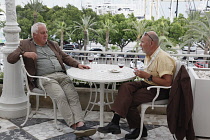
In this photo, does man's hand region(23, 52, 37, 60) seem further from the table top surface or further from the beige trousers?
the table top surface

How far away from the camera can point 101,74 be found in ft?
8.79

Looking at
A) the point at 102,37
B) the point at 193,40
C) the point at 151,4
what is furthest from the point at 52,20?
the point at 151,4

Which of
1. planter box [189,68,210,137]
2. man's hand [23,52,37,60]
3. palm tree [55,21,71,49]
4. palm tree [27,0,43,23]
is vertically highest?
palm tree [27,0,43,23]

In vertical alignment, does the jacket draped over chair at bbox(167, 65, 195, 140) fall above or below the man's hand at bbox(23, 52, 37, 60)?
below

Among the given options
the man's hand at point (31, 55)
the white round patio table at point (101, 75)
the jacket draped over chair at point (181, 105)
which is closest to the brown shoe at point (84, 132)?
the white round patio table at point (101, 75)

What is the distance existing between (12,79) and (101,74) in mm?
1181

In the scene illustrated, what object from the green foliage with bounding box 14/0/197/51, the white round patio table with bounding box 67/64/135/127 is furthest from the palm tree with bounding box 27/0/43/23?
the white round patio table with bounding box 67/64/135/127

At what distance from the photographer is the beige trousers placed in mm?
2633

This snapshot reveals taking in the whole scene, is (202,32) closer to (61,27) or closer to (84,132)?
(61,27)

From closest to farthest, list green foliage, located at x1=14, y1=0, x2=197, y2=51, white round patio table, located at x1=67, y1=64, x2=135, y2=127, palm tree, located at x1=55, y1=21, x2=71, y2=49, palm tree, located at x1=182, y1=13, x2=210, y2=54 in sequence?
white round patio table, located at x1=67, y1=64, x2=135, y2=127 → palm tree, located at x1=182, y1=13, x2=210, y2=54 → green foliage, located at x1=14, y1=0, x2=197, y2=51 → palm tree, located at x1=55, y1=21, x2=71, y2=49

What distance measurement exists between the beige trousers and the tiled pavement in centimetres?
23

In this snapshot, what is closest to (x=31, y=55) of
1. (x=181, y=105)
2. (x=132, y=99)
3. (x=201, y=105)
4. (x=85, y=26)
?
(x=132, y=99)

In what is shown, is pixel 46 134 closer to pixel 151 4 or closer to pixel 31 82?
pixel 31 82

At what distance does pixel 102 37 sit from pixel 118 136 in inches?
1712
